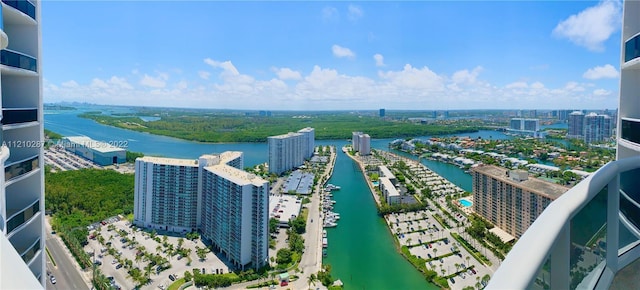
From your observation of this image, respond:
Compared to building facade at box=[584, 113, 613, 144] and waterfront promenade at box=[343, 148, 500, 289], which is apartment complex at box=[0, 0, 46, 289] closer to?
waterfront promenade at box=[343, 148, 500, 289]

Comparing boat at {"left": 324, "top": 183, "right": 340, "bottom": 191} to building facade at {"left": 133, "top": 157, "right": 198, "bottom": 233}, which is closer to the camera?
building facade at {"left": 133, "top": 157, "right": 198, "bottom": 233}

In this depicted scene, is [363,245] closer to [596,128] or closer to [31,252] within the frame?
[31,252]

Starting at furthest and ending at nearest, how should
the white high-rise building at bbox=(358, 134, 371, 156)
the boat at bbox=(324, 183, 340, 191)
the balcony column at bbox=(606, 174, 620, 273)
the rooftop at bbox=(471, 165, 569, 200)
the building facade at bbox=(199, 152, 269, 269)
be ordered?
the white high-rise building at bbox=(358, 134, 371, 156)
the boat at bbox=(324, 183, 340, 191)
the rooftop at bbox=(471, 165, 569, 200)
the building facade at bbox=(199, 152, 269, 269)
the balcony column at bbox=(606, 174, 620, 273)

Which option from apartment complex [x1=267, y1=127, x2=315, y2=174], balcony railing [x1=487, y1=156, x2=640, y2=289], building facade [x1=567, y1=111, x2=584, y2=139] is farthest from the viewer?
building facade [x1=567, y1=111, x2=584, y2=139]

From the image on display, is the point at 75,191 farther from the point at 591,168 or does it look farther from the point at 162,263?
the point at 591,168

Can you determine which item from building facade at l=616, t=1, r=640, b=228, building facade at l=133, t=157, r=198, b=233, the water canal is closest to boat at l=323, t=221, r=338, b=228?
the water canal

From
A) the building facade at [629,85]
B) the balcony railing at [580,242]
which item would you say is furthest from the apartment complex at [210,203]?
the balcony railing at [580,242]

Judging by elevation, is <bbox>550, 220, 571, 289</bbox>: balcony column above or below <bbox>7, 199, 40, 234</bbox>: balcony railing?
above

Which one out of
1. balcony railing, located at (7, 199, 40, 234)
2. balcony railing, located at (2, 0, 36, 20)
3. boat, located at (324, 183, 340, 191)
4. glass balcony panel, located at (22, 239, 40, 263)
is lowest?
boat, located at (324, 183, 340, 191)
